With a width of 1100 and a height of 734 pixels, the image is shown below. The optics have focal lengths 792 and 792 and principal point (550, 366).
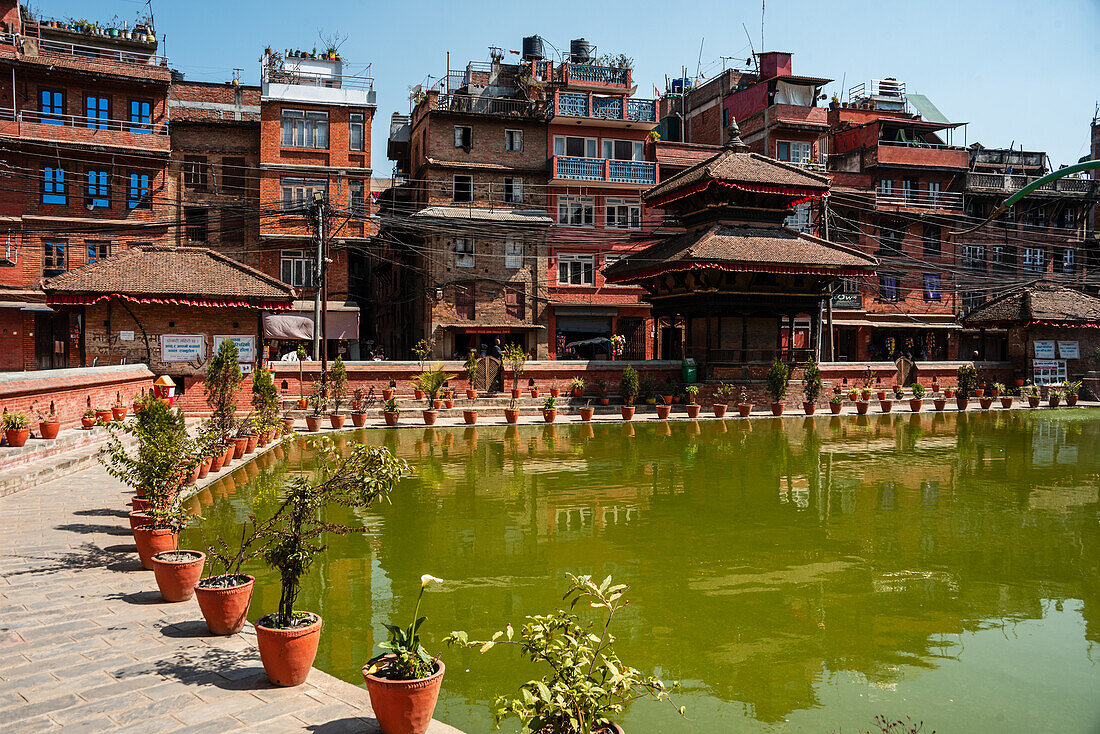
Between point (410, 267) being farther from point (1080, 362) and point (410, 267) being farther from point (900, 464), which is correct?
point (1080, 362)

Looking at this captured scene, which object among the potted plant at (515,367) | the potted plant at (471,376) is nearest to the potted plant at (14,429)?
the potted plant at (471,376)

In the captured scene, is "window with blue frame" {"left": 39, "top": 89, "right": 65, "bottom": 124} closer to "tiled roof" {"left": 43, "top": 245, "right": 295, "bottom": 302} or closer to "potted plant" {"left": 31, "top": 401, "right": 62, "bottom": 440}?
"tiled roof" {"left": 43, "top": 245, "right": 295, "bottom": 302}

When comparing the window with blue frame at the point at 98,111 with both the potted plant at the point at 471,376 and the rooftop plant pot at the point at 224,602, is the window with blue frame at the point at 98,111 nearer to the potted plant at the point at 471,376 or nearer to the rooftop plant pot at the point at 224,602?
the potted plant at the point at 471,376

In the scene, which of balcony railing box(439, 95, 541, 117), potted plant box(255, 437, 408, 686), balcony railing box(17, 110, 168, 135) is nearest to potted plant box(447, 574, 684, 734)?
potted plant box(255, 437, 408, 686)

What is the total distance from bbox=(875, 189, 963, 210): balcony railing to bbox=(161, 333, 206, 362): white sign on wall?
133 feet

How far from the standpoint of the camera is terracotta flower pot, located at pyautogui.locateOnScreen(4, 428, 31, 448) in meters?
14.7

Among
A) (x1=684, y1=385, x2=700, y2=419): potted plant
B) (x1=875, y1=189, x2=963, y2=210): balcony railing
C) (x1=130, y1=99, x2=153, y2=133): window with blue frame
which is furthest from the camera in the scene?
(x1=875, y1=189, x2=963, y2=210): balcony railing

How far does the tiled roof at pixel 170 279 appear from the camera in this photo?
24047 mm

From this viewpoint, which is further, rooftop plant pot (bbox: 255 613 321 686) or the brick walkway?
rooftop plant pot (bbox: 255 613 321 686)

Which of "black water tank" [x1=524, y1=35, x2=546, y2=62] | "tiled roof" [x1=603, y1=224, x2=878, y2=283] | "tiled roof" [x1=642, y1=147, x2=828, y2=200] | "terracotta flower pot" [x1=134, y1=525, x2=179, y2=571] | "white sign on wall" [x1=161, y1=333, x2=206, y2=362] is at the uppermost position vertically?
"black water tank" [x1=524, y1=35, x2=546, y2=62]

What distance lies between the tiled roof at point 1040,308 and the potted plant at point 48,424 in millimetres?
39083

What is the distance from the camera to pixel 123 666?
6.32m

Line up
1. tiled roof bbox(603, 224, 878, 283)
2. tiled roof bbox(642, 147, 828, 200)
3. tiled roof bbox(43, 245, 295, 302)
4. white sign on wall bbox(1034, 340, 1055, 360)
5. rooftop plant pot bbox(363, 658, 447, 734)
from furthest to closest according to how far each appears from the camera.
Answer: white sign on wall bbox(1034, 340, 1055, 360)
tiled roof bbox(642, 147, 828, 200)
tiled roof bbox(603, 224, 878, 283)
tiled roof bbox(43, 245, 295, 302)
rooftop plant pot bbox(363, 658, 447, 734)

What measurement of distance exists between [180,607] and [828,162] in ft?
171
